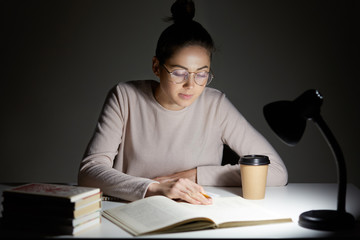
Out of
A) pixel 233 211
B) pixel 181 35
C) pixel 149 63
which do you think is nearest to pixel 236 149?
pixel 181 35

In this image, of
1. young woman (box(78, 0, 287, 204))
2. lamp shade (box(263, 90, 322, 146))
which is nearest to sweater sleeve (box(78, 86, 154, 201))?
young woman (box(78, 0, 287, 204))

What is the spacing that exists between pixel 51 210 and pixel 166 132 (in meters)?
0.93

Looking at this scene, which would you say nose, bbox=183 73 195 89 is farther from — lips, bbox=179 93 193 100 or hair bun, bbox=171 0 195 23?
hair bun, bbox=171 0 195 23

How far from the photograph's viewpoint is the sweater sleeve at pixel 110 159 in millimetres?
1566

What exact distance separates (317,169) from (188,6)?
190 cm

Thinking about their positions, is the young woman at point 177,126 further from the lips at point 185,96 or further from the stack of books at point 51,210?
the stack of books at point 51,210

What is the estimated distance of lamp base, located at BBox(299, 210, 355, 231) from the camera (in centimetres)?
123

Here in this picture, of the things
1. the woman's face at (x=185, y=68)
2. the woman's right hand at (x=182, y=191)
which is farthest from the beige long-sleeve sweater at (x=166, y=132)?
the woman's right hand at (x=182, y=191)

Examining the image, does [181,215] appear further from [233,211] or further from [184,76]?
[184,76]

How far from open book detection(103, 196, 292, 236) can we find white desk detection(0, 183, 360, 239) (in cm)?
2

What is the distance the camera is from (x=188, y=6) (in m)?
1.95

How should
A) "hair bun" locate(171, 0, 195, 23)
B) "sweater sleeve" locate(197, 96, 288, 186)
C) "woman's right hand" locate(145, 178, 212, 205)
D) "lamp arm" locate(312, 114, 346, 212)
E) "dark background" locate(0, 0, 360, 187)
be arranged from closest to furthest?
"lamp arm" locate(312, 114, 346, 212), "woman's right hand" locate(145, 178, 212, 205), "sweater sleeve" locate(197, 96, 288, 186), "hair bun" locate(171, 0, 195, 23), "dark background" locate(0, 0, 360, 187)

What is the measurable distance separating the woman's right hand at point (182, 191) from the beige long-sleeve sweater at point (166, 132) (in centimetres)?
47

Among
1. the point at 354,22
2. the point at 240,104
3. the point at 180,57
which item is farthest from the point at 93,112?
the point at 354,22
